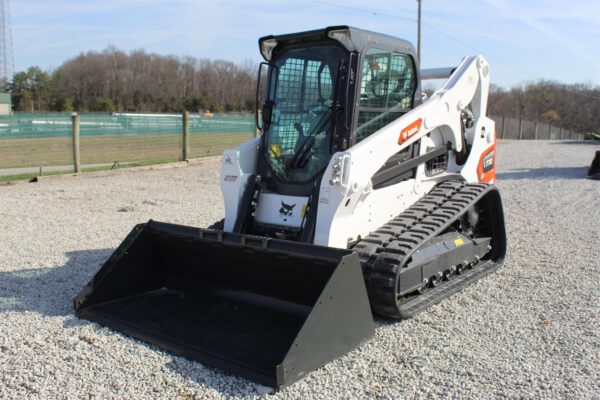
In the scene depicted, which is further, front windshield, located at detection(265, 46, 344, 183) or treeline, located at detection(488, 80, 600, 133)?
treeline, located at detection(488, 80, 600, 133)

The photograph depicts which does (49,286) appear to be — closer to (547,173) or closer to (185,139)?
(185,139)

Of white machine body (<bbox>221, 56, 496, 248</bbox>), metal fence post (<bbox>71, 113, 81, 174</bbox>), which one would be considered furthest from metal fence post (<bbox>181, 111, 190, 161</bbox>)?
white machine body (<bbox>221, 56, 496, 248</bbox>)

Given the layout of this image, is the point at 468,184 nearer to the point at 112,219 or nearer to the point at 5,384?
the point at 5,384

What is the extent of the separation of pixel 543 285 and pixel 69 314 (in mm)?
4668

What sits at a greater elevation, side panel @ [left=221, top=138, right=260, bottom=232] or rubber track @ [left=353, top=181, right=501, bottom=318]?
side panel @ [left=221, top=138, right=260, bottom=232]

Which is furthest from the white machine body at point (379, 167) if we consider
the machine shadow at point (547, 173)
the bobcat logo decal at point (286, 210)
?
the machine shadow at point (547, 173)

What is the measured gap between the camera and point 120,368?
13.3ft

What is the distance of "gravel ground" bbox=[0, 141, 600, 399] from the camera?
3822mm

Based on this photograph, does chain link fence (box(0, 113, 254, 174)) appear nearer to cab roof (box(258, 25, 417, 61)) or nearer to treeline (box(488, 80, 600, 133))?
cab roof (box(258, 25, 417, 61))

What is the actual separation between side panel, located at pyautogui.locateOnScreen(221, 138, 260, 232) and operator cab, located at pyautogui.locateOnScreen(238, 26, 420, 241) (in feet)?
0.44

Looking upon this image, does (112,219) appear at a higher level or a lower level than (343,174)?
lower

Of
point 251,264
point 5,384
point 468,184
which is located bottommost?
point 5,384

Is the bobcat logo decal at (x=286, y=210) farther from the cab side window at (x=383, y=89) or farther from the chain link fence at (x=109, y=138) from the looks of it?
the chain link fence at (x=109, y=138)

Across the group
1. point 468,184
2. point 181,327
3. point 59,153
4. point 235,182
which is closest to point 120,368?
point 181,327
